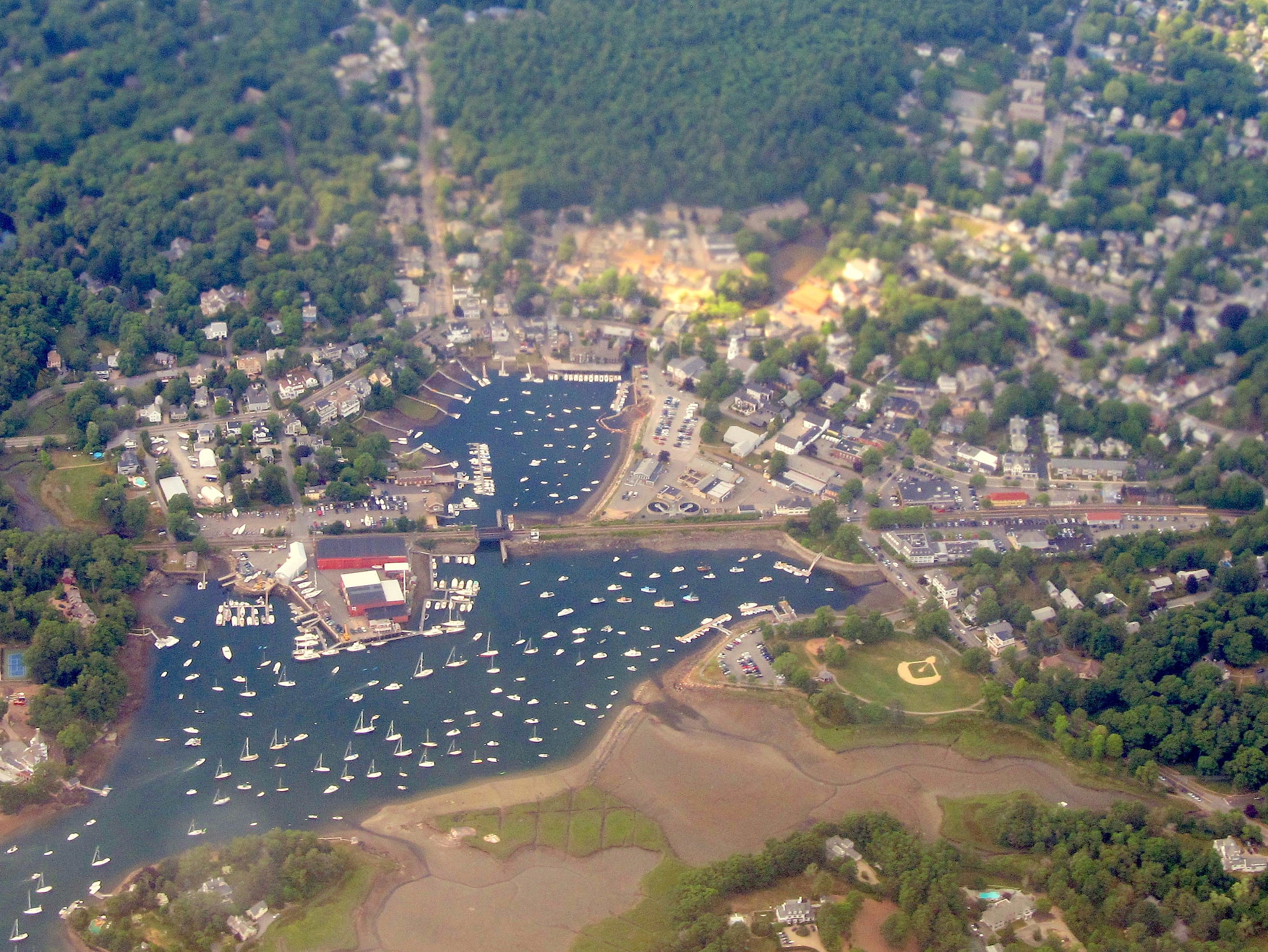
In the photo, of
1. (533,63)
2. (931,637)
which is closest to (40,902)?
(931,637)

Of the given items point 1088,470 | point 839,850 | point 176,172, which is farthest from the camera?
point 176,172

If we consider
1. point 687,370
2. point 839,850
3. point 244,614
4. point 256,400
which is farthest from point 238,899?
point 687,370

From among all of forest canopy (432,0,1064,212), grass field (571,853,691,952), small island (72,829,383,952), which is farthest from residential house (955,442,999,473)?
small island (72,829,383,952)

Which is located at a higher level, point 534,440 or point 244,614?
point 534,440

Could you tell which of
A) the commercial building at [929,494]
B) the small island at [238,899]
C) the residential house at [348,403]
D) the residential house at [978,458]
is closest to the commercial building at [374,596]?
the small island at [238,899]

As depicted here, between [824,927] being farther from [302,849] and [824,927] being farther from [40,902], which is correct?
[40,902]

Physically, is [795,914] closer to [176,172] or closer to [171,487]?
[171,487]

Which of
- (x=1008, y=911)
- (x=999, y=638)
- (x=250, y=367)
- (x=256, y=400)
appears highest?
(x=250, y=367)
